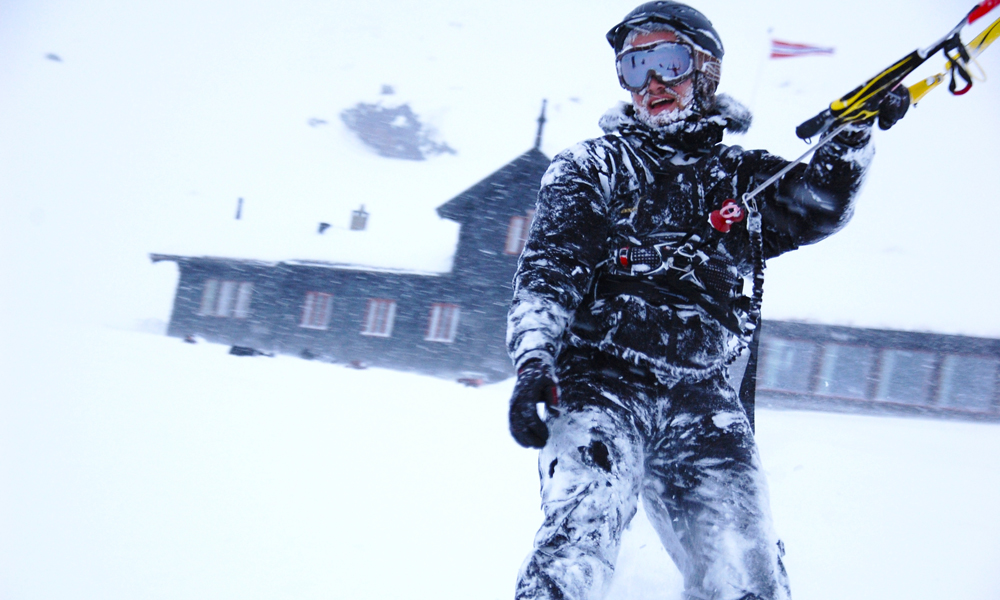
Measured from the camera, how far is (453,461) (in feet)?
18.3

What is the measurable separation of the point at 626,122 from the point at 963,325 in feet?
59.8

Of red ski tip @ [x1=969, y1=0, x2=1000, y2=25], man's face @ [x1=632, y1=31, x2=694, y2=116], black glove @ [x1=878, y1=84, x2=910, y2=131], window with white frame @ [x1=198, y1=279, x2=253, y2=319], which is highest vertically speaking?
red ski tip @ [x1=969, y1=0, x2=1000, y2=25]

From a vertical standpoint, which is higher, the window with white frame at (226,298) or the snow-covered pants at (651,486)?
the snow-covered pants at (651,486)

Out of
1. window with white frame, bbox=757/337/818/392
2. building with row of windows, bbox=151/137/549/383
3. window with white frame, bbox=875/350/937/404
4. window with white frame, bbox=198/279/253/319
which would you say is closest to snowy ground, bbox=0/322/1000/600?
window with white frame, bbox=757/337/818/392

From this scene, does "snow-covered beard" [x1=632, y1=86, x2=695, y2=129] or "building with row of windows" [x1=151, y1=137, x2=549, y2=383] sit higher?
"snow-covered beard" [x1=632, y1=86, x2=695, y2=129]

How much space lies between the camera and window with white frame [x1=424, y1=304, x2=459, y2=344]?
1834cm

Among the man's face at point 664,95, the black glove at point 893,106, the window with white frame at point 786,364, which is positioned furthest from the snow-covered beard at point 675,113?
the window with white frame at point 786,364

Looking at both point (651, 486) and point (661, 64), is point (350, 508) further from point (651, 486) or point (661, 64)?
point (661, 64)

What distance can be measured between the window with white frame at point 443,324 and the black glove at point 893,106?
55.4 feet

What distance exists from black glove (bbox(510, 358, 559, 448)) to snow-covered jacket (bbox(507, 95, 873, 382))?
0.08 meters

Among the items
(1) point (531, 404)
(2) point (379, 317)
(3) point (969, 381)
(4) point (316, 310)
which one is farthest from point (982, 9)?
(4) point (316, 310)

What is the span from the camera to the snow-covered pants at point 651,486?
1.48 m

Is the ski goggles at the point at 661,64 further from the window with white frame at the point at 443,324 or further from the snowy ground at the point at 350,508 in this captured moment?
the window with white frame at the point at 443,324

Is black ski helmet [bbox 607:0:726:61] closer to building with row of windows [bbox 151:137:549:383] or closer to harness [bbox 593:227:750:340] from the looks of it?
harness [bbox 593:227:750:340]
